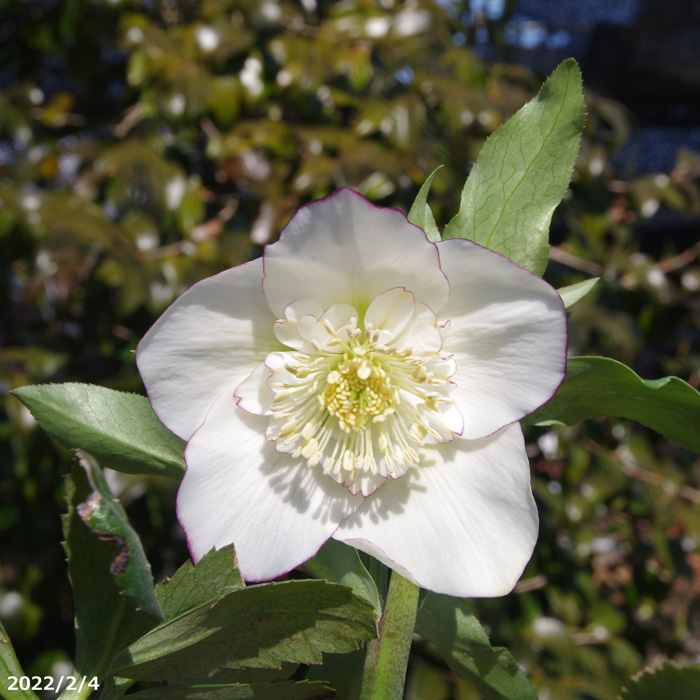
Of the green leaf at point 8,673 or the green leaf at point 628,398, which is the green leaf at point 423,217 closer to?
the green leaf at point 628,398

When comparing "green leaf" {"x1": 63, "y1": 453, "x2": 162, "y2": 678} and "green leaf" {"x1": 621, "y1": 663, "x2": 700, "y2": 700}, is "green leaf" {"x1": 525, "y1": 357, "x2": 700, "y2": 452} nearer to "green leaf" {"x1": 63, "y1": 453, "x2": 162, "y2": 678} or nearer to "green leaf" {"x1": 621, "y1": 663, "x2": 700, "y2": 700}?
"green leaf" {"x1": 621, "y1": 663, "x2": 700, "y2": 700}

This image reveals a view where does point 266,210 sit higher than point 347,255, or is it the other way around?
point 347,255

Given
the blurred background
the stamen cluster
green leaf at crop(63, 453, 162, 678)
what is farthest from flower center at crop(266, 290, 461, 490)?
the blurred background

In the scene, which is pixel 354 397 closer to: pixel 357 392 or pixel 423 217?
pixel 357 392

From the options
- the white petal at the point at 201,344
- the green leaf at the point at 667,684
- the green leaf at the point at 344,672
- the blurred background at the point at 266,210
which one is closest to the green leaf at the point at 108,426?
the white petal at the point at 201,344

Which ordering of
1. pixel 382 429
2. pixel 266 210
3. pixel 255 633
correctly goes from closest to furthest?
1. pixel 255 633
2. pixel 382 429
3. pixel 266 210

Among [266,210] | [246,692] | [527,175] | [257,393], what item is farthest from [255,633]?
[266,210]
